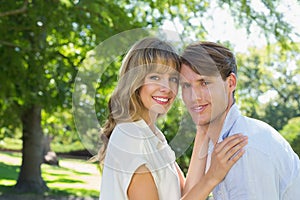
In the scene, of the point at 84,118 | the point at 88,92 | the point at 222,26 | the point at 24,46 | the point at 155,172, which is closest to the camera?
the point at 155,172

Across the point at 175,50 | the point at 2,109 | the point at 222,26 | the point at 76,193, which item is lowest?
the point at 76,193

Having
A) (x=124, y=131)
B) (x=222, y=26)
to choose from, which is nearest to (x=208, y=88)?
(x=124, y=131)

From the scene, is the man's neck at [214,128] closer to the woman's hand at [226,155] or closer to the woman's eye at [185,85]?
the woman's eye at [185,85]

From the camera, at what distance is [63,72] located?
13.2 m

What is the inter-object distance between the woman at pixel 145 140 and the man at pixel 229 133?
83mm

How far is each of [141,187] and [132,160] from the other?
148mm

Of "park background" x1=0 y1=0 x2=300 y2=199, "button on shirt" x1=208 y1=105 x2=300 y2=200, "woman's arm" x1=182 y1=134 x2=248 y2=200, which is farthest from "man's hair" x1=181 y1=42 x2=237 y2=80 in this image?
"park background" x1=0 y1=0 x2=300 y2=199

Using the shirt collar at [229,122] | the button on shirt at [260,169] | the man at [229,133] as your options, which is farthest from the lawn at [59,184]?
the button on shirt at [260,169]

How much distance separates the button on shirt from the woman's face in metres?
0.35

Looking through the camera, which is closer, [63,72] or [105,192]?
[105,192]

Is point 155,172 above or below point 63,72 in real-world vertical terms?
above

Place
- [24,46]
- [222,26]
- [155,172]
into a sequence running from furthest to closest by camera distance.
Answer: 1. [24,46]
2. [222,26]
3. [155,172]

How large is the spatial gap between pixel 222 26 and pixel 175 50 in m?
8.51

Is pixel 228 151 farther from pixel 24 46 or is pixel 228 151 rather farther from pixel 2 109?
pixel 2 109
